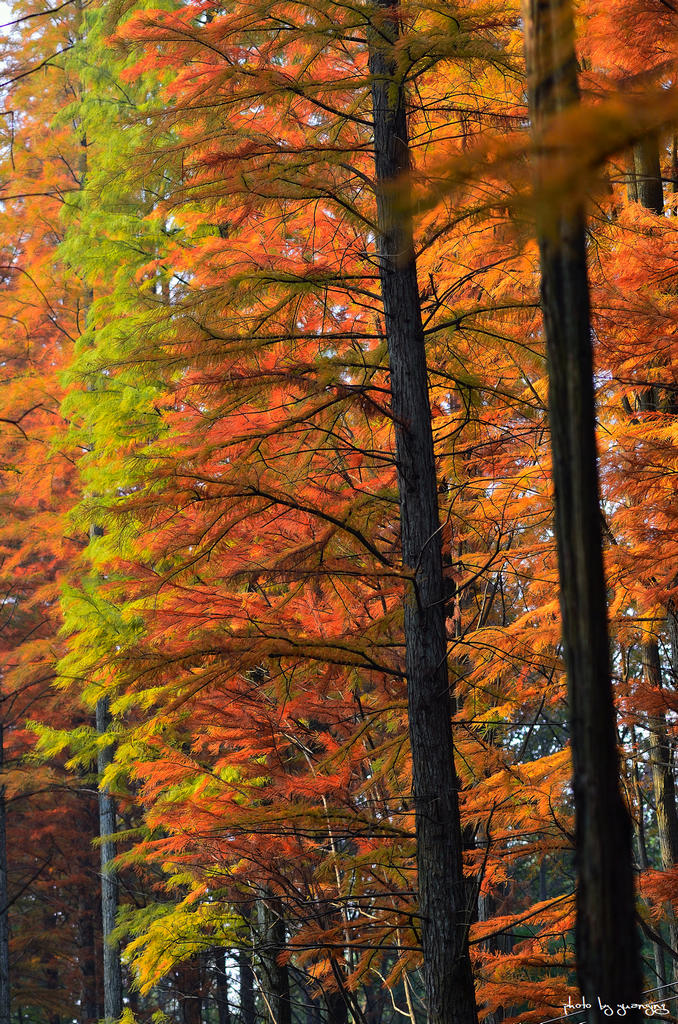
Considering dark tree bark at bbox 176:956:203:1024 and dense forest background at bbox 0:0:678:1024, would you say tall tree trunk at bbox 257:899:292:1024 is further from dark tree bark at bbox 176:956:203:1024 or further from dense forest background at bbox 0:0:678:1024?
dark tree bark at bbox 176:956:203:1024

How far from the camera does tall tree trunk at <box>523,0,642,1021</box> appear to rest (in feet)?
5.41

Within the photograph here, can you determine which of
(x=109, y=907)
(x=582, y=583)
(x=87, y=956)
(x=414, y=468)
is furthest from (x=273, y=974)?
(x=87, y=956)

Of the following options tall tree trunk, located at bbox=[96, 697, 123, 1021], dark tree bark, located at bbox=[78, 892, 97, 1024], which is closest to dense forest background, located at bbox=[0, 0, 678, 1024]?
tall tree trunk, located at bbox=[96, 697, 123, 1021]

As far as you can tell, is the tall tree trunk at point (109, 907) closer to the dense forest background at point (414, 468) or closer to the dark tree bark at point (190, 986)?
the dense forest background at point (414, 468)

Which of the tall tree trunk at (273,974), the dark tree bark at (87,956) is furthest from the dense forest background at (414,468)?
the dark tree bark at (87,956)

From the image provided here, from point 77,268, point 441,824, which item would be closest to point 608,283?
point 441,824

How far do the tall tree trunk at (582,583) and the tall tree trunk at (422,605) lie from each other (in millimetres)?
2371

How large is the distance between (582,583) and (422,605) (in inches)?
121

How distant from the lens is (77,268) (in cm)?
1164

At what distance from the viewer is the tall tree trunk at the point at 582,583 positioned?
165 centimetres

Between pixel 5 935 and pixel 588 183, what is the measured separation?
1561 cm

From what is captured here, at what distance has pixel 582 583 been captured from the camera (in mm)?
1760

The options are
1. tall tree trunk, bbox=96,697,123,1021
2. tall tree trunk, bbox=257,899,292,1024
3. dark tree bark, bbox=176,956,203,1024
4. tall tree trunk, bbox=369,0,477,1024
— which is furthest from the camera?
dark tree bark, bbox=176,956,203,1024

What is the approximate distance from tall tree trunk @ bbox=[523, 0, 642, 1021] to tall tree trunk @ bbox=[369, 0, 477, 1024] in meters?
2.37
